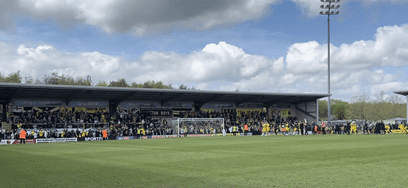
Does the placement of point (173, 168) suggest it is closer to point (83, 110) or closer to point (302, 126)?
point (302, 126)

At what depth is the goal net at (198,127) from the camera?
140ft

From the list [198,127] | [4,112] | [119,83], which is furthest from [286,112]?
[119,83]

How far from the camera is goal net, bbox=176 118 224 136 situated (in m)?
42.5

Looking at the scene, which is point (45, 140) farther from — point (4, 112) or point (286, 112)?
point (286, 112)

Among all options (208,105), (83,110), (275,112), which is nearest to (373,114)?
(275,112)

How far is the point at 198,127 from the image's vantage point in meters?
44.0

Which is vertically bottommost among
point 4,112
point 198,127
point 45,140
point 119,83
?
point 45,140

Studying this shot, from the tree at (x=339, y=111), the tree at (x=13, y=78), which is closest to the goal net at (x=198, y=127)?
the tree at (x=13, y=78)

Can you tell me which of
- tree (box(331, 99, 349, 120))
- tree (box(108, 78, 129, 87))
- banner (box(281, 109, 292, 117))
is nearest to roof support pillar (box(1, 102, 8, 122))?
banner (box(281, 109, 292, 117))

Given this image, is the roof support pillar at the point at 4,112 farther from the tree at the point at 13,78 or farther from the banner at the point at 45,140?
the tree at the point at 13,78

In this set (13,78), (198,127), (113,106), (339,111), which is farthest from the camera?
(339,111)

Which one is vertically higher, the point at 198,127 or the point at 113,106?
the point at 113,106

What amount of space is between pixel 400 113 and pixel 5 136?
86435mm

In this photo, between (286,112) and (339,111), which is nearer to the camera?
Result: (286,112)
